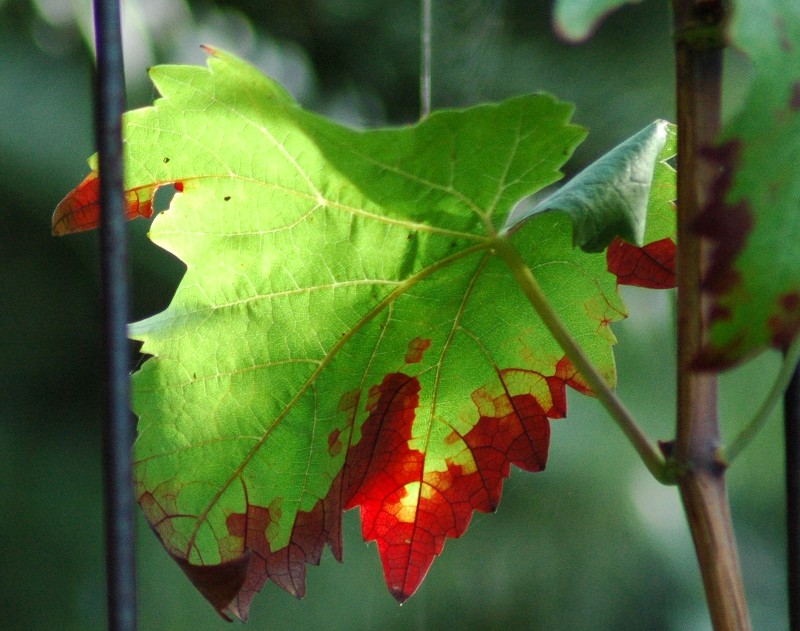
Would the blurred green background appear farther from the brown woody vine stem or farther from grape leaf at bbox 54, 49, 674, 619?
the brown woody vine stem

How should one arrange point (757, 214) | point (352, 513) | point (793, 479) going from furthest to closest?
point (352, 513), point (793, 479), point (757, 214)

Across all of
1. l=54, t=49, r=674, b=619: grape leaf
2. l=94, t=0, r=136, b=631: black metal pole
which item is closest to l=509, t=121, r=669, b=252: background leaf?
l=54, t=49, r=674, b=619: grape leaf

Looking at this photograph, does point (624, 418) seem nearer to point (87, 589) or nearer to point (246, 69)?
point (246, 69)

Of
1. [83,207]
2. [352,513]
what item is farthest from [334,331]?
[352,513]

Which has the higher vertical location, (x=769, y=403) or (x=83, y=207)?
(x=83, y=207)

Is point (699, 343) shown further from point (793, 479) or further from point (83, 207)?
point (83, 207)

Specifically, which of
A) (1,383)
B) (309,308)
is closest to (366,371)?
(309,308)

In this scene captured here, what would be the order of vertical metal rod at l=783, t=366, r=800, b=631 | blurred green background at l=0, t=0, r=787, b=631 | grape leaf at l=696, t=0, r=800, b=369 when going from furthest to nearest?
blurred green background at l=0, t=0, r=787, b=631 < vertical metal rod at l=783, t=366, r=800, b=631 < grape leaf at l=696, t=0, r=800, b=369
